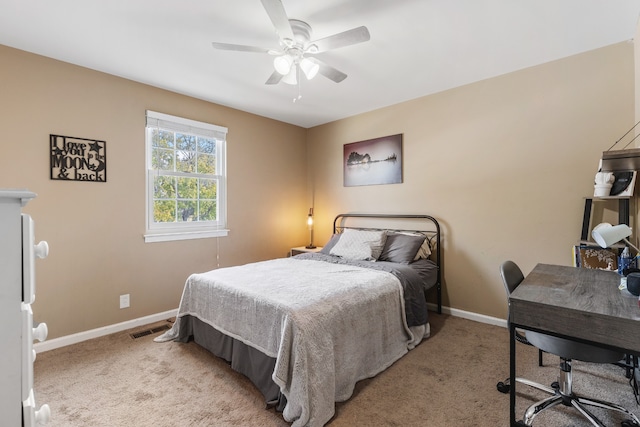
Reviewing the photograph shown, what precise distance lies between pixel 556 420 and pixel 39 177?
4.13m

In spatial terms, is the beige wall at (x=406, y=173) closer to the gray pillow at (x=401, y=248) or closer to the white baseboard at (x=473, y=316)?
the white baseboard at (x=473, y=316)

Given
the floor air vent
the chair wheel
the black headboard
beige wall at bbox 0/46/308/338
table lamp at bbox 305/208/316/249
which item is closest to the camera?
the chair wheel

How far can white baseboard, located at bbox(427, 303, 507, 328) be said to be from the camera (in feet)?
9.86

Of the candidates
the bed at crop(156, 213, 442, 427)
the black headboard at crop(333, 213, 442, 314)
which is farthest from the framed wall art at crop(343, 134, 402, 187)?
the bed at crop(156, 213, 442, 427)

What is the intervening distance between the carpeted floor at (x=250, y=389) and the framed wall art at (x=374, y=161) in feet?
6.75

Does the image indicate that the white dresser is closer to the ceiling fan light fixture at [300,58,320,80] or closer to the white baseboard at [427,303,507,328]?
the ceiling fan light fixture at [300,58,320,80]

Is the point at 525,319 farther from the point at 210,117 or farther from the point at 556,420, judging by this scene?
the point at 210,117

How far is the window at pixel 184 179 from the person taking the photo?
3.21m

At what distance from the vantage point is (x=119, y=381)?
209 cm

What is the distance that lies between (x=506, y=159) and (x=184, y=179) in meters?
3.52

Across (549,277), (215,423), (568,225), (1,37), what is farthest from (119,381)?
(568,225)

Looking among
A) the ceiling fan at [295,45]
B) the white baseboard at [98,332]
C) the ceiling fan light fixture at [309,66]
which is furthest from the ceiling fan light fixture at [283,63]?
the white baseboard at [98,332]

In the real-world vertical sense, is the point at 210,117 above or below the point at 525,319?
above

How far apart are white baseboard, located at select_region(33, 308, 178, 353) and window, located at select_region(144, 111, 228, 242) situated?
0.84 metres
